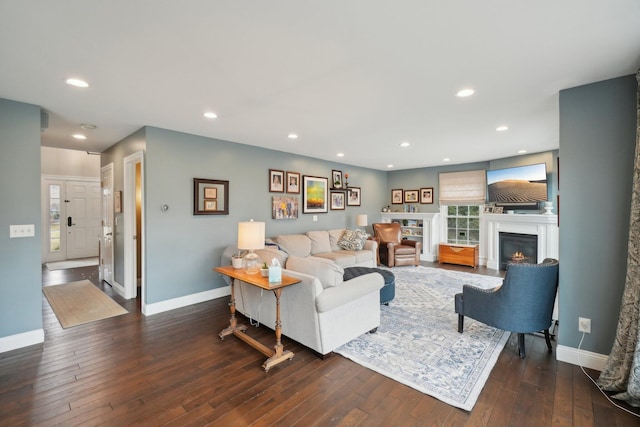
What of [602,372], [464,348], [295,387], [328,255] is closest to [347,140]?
[328,255]

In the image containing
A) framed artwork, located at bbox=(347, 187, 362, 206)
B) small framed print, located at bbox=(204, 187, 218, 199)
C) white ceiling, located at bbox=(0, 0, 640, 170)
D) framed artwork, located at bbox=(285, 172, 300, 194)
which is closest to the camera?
white ceiling, located at bbox=(0, 0, 640, 170)

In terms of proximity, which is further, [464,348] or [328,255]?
[328,255]

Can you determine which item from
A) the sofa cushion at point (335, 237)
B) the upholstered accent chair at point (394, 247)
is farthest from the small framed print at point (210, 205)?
the upholstered accent chair at point (394, 247)

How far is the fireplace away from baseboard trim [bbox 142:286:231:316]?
5.34m

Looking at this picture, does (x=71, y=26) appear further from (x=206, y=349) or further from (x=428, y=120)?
(x=428, y=120)

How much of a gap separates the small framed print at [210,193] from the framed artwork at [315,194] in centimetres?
196

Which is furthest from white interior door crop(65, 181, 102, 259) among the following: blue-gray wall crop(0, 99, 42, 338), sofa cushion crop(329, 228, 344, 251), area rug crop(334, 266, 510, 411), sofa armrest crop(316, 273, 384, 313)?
area rug crop(334, 266, 510, 411)

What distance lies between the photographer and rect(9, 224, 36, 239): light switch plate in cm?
285

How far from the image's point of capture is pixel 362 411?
77.6 inches

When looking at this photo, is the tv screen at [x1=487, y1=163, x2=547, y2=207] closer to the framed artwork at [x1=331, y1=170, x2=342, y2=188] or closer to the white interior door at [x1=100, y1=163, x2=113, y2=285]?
the framed artwork at [x1=331, y1=170, x2=342, y2=188]

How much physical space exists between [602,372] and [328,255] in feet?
12.8

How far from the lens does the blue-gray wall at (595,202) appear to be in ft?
7.67

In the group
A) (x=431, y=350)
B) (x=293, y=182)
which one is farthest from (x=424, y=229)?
(x=431, y=350)

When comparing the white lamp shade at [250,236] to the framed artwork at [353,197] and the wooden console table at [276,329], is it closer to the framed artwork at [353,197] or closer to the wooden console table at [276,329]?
the wooden console table at [276,329]
